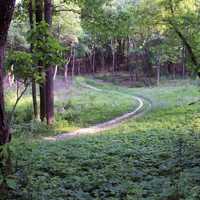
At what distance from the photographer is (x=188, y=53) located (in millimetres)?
24922

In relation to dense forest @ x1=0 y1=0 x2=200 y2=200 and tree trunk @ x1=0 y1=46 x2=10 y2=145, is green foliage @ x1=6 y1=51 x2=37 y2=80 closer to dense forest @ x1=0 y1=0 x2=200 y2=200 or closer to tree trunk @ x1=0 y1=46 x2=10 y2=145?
dense forest @ x1=0 y1=0 x2=200 y2=200

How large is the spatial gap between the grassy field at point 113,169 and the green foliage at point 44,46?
1.52 meters

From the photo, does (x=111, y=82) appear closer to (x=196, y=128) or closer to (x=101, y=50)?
(x=101, y=50)

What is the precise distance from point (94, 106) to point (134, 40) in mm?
42933

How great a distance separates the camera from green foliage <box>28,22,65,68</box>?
23.6ft

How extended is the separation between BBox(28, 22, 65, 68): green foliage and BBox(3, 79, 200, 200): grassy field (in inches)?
60.0

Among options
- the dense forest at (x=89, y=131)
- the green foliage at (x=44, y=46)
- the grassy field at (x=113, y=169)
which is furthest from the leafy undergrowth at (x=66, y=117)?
the green foliage at (x=44, y=46)

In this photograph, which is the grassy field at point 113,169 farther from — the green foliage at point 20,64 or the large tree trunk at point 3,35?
the green foliage at point 20,64

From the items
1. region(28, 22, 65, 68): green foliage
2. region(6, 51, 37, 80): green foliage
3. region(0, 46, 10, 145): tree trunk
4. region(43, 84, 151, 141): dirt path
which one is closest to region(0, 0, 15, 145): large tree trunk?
region(0, 46, 10, 145): tree trunk

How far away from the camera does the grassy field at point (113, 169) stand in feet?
22.3

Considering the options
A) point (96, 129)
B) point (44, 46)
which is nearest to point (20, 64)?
point (44, 46)

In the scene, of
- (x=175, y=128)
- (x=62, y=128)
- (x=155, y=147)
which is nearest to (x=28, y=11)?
(x=62, y=128)

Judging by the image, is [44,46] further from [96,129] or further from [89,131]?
[96,129]

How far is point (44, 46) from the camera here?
7.23 m
